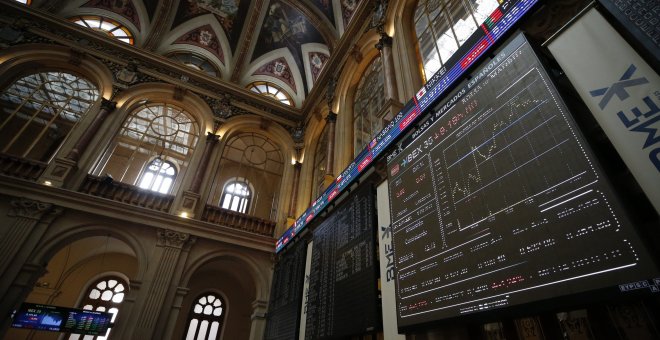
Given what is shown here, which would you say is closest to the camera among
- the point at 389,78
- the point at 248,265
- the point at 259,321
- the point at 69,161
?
the point at 389,78

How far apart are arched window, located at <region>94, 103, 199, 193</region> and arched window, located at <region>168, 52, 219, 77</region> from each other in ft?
7.38

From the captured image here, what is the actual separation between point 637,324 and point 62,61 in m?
12.5

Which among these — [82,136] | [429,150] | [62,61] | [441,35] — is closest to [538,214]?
[429,150]

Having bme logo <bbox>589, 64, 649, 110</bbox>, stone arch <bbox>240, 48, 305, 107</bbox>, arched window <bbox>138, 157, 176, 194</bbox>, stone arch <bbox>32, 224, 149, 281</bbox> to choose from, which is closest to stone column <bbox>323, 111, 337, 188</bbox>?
stone arch <bbox>240, 48, 305, 107</bbox>

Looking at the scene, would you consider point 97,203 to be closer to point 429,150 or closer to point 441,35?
point 429,150

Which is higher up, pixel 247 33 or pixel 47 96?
pixel 247 33

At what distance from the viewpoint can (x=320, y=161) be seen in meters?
9.80

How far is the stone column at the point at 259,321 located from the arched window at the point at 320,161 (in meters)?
3.26

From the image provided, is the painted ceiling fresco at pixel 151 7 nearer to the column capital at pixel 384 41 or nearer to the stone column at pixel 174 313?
the column capital at pixel 384 41

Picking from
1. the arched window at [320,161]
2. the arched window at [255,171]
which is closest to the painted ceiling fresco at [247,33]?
the arched window at [255,171]

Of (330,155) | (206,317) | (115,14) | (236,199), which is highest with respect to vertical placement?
(115,14)

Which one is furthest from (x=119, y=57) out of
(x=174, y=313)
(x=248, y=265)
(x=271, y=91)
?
(x=174, y=313)

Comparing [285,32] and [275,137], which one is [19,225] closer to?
[275,137]

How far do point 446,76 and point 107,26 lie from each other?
1177 centimetres
